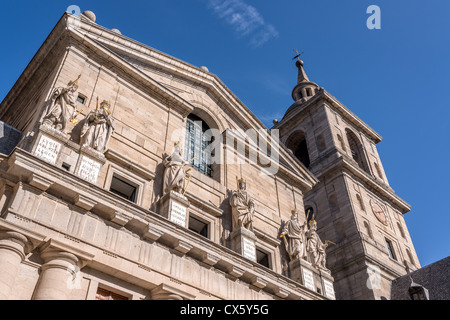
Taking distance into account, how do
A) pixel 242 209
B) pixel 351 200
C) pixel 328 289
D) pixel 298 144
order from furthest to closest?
1. pixel 298 144
2. pixel 351 200
3. pixel 328 289
4. pixel 242 209

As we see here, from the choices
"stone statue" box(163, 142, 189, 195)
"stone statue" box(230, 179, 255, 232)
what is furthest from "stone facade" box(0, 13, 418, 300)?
"stone statue" box(230, 179, 255, 232)

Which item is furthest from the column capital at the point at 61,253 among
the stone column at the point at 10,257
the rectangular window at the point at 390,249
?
the rectangular window at the point at 390,249

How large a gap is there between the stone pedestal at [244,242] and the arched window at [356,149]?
28.7m

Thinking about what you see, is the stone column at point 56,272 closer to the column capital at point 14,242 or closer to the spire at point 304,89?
the column capital at point 14,242

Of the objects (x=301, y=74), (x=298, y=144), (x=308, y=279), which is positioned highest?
(x=301, y=74)

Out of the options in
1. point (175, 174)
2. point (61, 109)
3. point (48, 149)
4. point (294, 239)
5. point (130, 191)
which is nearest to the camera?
point (48, 149)

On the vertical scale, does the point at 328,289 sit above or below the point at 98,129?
below

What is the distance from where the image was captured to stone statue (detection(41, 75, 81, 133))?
1330 centimetres

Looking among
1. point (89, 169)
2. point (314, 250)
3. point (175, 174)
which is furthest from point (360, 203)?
point (89, 169)

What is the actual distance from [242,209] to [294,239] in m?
3.24

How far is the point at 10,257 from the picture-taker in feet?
33.0

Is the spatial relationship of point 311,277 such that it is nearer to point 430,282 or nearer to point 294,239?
point 294,239
